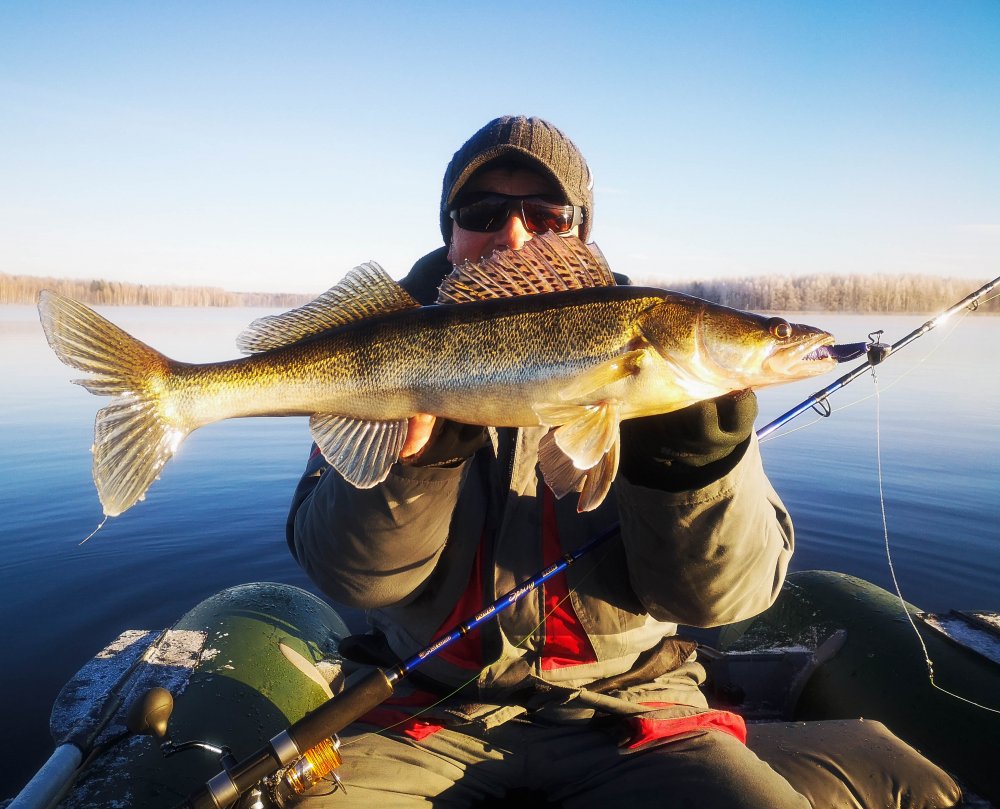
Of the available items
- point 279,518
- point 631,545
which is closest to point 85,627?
point 279,518

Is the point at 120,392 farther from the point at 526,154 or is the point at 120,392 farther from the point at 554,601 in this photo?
the point at 526,154

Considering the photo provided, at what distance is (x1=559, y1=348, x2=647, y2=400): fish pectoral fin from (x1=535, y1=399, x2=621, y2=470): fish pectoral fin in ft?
0.21

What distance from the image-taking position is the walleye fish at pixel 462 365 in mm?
2502

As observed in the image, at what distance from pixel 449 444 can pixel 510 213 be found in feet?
5.14

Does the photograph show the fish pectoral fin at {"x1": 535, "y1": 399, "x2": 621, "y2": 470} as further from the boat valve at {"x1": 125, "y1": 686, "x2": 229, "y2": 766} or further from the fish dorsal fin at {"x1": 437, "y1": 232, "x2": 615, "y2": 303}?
the boat valve at {"x1": 125, "y1": 686, "x2": 229, "y2": 766}

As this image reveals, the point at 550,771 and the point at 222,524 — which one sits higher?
the point at 550,771

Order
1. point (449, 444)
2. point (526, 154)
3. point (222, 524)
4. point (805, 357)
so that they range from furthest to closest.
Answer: point (222, 524)
point (526, 154)
point (449, 444)
point (805, 357)

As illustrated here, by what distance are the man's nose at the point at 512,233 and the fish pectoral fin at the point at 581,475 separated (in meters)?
1.54

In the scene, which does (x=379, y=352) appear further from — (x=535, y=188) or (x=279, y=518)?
(x=279, y=518)

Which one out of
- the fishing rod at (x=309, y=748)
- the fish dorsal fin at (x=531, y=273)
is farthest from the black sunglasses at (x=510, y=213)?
the fishing rod at (x=309, y=748)

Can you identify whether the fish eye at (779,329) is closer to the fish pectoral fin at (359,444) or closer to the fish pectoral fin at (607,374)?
the fish pectoral fin at (607,374)

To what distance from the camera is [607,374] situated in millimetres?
2510

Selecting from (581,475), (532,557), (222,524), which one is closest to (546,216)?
(581,475)

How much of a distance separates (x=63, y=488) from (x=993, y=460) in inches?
613
